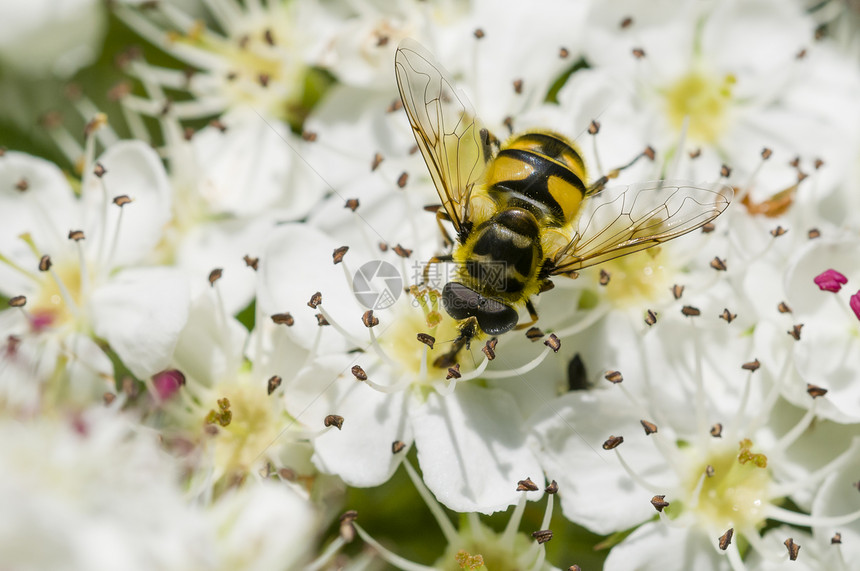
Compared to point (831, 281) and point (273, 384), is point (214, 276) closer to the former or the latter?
point (273, 384)

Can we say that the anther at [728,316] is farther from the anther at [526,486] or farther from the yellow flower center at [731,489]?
the anther at [526,486]

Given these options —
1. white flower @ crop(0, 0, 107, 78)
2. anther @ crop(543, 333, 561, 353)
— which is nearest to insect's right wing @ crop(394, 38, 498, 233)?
anther @ crop(543, 333, 561, 353)

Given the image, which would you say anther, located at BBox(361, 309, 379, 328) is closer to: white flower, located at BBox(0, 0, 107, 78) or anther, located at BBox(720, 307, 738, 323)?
anther, located at BBox(720, 307, 738, 323)

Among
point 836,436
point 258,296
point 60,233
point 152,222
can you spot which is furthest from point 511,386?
point 60,233

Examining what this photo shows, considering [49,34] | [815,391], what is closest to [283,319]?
[815,391]

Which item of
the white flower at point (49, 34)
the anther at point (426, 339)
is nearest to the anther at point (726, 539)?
the anther at point (426, 339)
